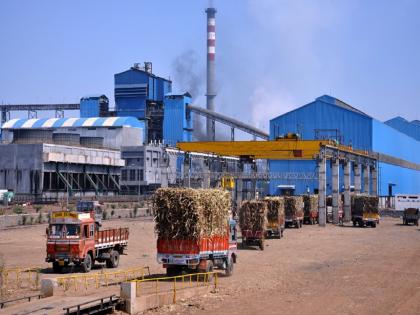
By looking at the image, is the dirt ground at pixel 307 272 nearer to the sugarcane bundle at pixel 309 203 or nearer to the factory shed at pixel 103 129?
the sugarcane bundle at pixel 309 203

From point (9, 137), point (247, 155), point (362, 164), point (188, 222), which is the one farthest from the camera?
point (9, 137)

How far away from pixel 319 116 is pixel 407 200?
81.1 ft

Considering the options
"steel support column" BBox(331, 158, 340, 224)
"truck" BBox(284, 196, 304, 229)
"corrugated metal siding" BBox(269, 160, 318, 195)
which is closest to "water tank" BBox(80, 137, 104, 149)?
"corrugated metal siding" BBox(269, 160, 318, 195)

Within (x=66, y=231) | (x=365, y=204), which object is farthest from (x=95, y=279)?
(x=365, y=204)

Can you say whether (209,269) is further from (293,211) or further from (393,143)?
(393,143)

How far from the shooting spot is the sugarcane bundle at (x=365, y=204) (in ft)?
209

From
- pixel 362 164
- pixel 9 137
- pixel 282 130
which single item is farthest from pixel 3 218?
pixel 9 137

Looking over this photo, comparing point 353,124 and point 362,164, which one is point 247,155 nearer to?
point 362,164

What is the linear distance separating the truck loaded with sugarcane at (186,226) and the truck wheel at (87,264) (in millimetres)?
4465

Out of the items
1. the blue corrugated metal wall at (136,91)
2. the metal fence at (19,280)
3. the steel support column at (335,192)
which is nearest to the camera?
the metal fence at (19,280)

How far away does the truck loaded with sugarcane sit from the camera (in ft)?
77.9

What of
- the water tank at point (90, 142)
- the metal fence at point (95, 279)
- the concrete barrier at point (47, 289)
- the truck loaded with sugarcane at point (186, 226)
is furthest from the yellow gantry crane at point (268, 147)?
the concrete barrier at point (47, 289)

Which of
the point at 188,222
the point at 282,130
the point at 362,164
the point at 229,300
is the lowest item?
the point at 229,300

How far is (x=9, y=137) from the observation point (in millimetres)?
121375
